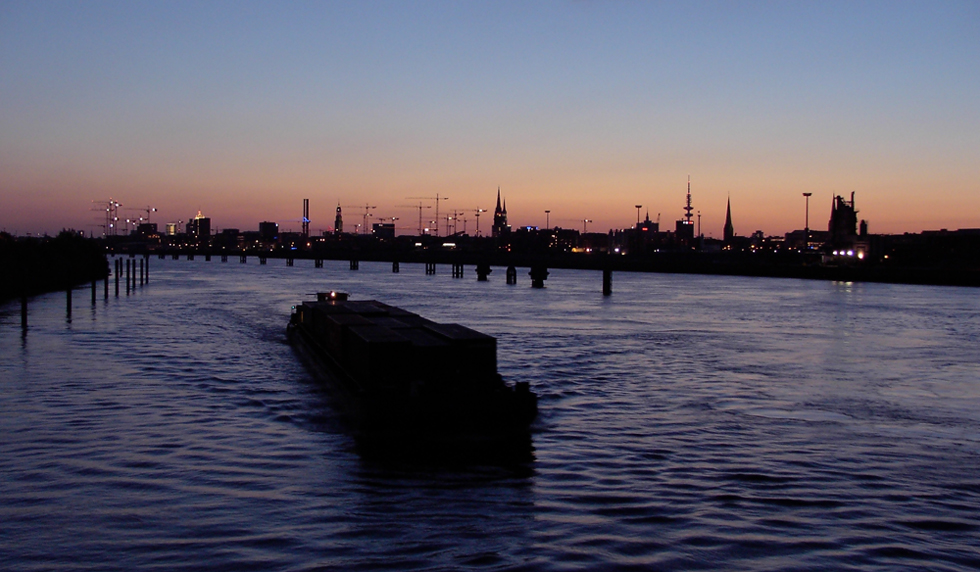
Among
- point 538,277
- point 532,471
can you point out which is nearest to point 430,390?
point 532,471

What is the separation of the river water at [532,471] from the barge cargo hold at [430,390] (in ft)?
3.63

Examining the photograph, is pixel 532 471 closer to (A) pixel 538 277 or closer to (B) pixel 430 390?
(B) pixel 430 390

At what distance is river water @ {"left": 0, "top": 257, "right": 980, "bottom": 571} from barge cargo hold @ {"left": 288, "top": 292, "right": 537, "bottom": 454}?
111 cm

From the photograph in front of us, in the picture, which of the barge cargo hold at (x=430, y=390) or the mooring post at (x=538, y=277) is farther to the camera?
the mooring post at (x=538, y=277)

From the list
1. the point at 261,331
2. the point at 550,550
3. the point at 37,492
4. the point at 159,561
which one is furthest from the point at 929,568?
the point at 261,331

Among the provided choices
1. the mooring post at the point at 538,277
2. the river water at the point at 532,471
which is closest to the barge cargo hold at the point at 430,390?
the river water at the point at 532,471

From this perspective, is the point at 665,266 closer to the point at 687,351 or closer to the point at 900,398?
the point at 687,351

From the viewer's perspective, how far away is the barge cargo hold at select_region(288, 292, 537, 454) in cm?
2070

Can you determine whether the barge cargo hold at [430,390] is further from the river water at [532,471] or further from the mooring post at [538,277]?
the mooring post at [538,277]

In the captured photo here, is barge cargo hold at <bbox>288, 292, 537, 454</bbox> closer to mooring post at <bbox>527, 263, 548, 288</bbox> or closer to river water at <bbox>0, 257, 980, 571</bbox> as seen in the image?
river water at <bbox>0, 257, 980, 571</bbox>

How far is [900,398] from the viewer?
29.5 meters

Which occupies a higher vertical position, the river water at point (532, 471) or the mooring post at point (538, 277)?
the mooring post at point (538, 277)

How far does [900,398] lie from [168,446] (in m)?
24.0

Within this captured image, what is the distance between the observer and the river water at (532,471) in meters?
13.6
